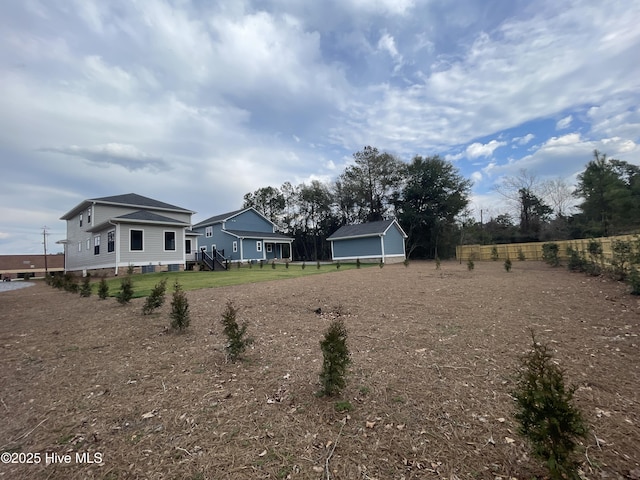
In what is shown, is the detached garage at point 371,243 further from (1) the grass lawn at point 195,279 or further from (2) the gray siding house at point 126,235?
(2) the gray siding house at point 126,235

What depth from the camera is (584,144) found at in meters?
20.7

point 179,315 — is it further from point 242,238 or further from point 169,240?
point 242,238

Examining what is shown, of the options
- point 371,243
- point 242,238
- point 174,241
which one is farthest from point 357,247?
point 174,241

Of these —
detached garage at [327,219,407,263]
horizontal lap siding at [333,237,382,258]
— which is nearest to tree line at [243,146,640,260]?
detached garage at [327,219,407,263]

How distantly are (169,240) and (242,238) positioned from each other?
8.73 m

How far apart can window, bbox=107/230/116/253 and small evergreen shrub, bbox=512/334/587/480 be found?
22.1 metres

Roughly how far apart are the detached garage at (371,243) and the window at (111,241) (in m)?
19.4

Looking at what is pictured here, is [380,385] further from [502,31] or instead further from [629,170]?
[629,170]

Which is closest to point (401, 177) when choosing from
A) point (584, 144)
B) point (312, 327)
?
point (584, 144)

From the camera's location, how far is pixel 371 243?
27.9 metres

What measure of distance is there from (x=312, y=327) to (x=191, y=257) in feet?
77.6

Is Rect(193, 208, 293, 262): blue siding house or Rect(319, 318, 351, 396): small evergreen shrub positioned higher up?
Rect(193, 208, 293, 262): blue siding house

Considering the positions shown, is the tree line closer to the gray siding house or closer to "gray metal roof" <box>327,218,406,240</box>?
"gray metal roof" <box>327,218,406,240</box>

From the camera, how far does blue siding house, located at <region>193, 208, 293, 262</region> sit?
2911cm
